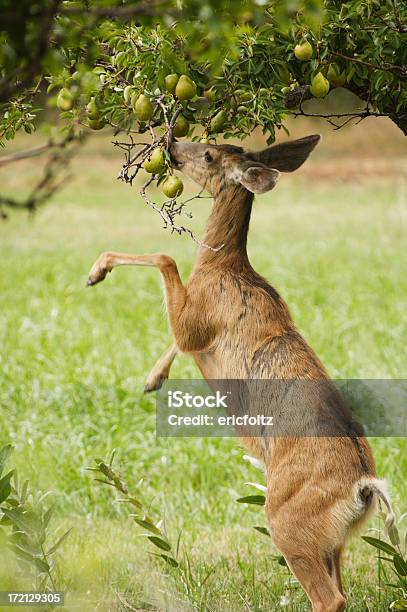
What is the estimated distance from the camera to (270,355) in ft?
11.4

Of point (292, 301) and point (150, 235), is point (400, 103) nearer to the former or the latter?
point (292, 301)

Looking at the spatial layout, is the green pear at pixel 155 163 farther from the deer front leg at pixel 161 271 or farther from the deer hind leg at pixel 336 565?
the deer hind leg at pixel 336 565

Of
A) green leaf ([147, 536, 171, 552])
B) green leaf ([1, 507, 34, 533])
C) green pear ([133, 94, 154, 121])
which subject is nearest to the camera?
green pear ([133, 94, 154, 121])

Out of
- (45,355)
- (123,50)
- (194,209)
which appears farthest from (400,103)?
(194,209)

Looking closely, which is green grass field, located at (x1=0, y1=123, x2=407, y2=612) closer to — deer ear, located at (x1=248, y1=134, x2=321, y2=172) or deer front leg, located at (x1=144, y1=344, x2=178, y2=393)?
deer front leg, located at (x1=144, y1=344, x2=178, y2=393)

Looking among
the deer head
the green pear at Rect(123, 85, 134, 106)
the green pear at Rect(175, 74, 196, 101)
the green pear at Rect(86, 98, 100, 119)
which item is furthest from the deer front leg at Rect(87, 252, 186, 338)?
the green pear at Rect(175, 74, 196, 101)

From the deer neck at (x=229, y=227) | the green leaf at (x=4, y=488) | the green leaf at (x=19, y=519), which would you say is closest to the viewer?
the green leaf at (x=4, y=488)

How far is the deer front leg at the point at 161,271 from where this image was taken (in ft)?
11.8

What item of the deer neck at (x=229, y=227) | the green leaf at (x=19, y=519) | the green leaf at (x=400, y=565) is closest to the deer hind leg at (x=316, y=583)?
the green leaf at (x=400, y=565)

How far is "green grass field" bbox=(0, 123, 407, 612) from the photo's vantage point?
157 inches

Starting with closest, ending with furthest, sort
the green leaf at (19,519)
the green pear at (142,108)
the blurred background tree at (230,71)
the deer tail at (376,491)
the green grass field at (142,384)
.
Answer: the blurred background tree at (230,71)
the green pear at (142,108)
the deer tail at (376,491)
the green leaf at (19,519)
the green grass field at (142,384)

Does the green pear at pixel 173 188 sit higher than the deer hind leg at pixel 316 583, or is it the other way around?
the green pear at pixel 173 188

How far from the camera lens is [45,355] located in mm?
7266

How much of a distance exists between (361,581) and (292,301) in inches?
193
